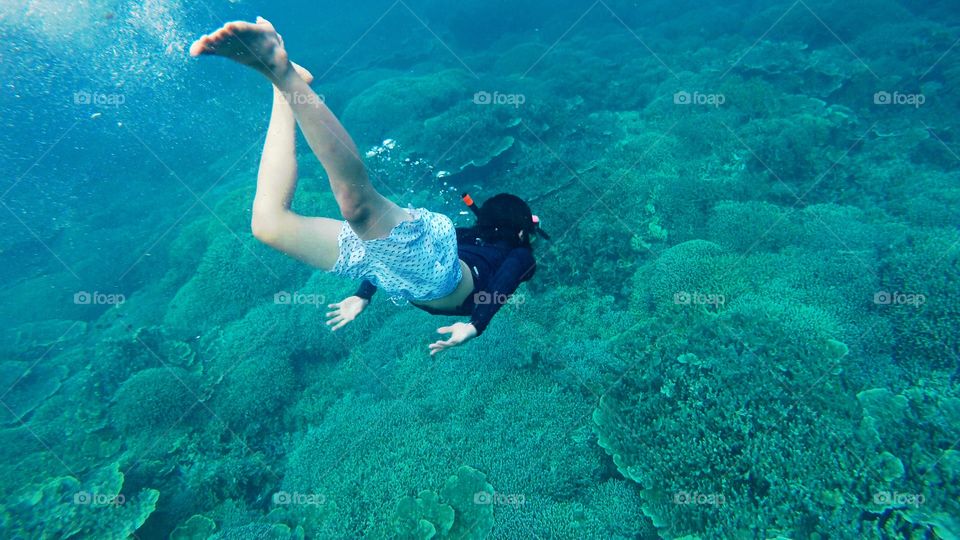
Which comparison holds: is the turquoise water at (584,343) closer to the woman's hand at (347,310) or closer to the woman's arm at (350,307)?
the woman's arm at (350,307)

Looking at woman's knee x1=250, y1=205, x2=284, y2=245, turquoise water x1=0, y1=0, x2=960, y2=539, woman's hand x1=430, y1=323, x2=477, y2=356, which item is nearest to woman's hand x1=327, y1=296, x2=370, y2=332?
woman's knee x1=250, y1=205, x2=284, y2=245

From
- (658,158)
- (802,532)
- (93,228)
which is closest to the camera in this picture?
(802,532)

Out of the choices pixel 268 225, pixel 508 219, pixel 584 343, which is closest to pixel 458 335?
pixel 508 219

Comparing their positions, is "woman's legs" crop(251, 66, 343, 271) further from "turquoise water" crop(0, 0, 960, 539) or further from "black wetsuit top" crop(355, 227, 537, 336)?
"turquoise water" crop(0, 0, 960, 539)

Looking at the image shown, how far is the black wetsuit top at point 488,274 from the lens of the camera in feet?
10.1

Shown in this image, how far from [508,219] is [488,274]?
50 cm

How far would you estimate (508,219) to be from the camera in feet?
11.2

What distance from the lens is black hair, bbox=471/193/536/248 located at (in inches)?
134

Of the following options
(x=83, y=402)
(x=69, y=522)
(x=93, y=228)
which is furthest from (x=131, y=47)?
(x=69, y=522)

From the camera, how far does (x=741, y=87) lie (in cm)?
1147

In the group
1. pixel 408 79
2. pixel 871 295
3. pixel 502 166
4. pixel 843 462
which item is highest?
pixel 408 79

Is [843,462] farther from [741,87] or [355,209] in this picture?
[741,87]

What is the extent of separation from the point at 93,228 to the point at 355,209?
22.9 metres

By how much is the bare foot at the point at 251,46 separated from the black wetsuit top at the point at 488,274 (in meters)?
1.87
